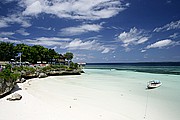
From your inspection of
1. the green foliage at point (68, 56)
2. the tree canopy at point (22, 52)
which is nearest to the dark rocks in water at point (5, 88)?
the tree canopy at point (22, 52)

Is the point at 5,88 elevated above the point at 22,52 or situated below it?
below

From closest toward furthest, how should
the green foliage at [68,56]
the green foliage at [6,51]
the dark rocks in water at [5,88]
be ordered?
the dark rocks in water at [5,88] → the green foliage at [6,51] → the green foliage at [68,56]

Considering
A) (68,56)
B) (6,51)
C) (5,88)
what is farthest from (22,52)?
(5,88)

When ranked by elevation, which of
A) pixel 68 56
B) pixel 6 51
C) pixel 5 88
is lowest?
pixel 5 88

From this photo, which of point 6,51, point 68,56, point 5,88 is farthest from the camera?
point 68,56

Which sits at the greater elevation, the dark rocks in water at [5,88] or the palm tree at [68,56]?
the palm tree at [68,56]

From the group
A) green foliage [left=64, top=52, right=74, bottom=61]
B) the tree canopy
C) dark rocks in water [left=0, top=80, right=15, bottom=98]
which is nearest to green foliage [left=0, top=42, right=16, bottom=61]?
the tree canopy

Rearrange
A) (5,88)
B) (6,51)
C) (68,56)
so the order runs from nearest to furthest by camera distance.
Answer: (5,88), (6,51), (68,56)

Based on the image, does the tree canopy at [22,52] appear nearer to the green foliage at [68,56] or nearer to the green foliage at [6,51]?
the green foliage at [6,51]

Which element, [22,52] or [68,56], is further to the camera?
[68,56]

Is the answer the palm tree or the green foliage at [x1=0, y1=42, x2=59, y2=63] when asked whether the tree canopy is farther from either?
the palm tree

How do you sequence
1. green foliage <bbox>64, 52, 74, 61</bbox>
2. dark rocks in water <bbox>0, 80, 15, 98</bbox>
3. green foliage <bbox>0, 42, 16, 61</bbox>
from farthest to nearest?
green foliage <bbox>64, 52, 74, 61</bbox> < green foliage <bbox>0, 42, 16, 61</bbox> < dark rocks in water <bbox>0, 80, 15, 98</bbox>

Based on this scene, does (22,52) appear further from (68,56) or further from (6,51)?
(68,56)

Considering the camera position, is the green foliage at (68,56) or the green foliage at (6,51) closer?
the green foliage at (6,51)
